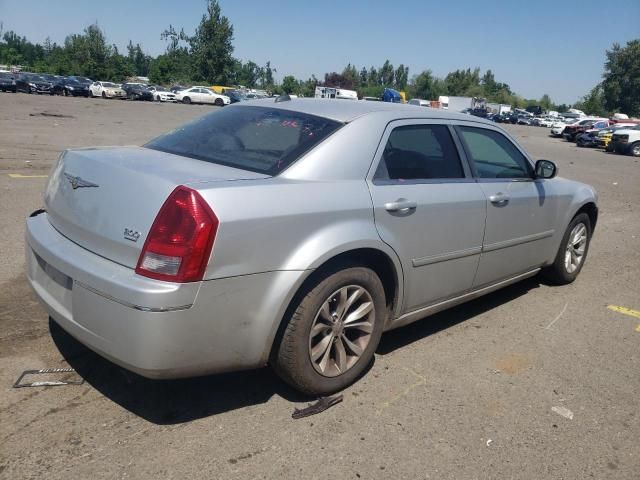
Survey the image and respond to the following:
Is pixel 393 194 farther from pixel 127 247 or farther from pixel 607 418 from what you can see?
pixel 607 418

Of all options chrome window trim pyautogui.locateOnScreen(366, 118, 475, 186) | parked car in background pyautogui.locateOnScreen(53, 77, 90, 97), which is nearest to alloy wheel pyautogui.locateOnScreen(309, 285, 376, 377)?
chrome window trim pyautogui.locateOnScreen(366, 118, 475, 186)

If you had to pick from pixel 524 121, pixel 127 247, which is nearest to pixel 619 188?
pixel 127 247

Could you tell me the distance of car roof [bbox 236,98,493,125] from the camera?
11.3 ft

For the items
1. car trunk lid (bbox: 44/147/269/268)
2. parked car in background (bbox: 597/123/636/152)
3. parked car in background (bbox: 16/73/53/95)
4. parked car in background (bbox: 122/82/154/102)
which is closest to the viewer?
car trunk lid (bbox: 44/147/269/268)

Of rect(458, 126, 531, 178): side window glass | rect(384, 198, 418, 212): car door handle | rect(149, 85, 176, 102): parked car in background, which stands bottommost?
rect(149, 85, 176, 102): parked car in background

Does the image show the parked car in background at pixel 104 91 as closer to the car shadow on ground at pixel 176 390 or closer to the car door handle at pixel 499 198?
the car shadow on ground at pixel 176 390

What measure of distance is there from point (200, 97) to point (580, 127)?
31689 mm

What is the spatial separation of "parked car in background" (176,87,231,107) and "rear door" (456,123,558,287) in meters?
47.6

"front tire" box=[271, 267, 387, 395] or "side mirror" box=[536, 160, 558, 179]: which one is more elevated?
"side mirror" box=[536, 160, 558, 179]

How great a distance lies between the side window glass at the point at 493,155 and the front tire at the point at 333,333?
144 centimetres

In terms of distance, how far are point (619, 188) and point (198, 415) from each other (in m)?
13.7

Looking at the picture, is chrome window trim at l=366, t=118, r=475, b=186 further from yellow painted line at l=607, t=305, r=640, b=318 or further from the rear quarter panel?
yellow painted line at l=607, t=305, r=640, b=318

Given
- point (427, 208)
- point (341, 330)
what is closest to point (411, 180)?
point (427, 208)

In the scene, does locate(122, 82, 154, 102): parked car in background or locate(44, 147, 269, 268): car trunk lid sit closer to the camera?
locate(44, 147, 269, 268): car trunk lid
